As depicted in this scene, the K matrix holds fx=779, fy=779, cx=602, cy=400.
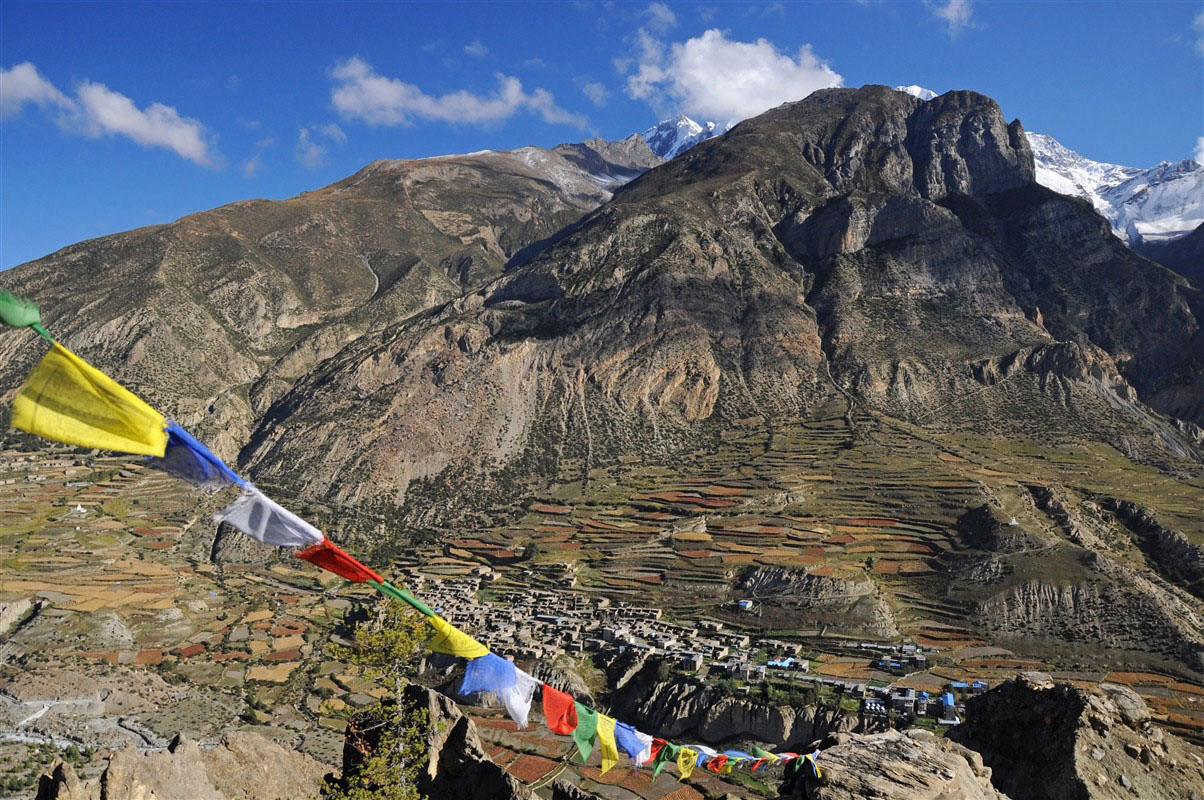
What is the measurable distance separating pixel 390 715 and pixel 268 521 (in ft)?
34.4

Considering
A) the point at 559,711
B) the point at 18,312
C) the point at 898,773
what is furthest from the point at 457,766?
the point at 18,312

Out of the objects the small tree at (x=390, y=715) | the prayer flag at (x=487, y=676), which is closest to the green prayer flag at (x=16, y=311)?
the prayer flag at (x=487, y=676)

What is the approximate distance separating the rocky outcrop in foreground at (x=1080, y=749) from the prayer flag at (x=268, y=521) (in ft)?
36.9

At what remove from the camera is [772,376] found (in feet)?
420

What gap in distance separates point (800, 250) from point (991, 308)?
38.6 m

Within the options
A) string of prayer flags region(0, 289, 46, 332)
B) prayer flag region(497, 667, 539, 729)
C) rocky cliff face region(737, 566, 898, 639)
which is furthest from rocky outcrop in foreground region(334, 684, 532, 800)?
rocky cliff face region(737, 566, 898, 639)

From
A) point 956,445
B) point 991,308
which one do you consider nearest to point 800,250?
point 991,308

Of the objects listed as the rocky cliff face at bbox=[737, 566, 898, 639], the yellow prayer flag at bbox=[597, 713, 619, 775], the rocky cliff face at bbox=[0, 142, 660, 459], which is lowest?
the rocky cliff face at bbox=[737, 566, 898, 639]

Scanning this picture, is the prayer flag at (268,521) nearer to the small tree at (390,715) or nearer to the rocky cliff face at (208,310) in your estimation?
the small tree at (390,715)

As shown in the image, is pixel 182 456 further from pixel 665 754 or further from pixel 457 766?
pixel 457 766

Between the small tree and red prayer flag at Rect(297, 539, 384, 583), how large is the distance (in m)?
5.61

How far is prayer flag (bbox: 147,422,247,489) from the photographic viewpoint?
32.2 feet

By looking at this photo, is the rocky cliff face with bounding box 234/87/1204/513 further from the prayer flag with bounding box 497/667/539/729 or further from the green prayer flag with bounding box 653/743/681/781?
the prayer flag with bounding box 497/667/539/729

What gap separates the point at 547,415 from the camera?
124 meters
